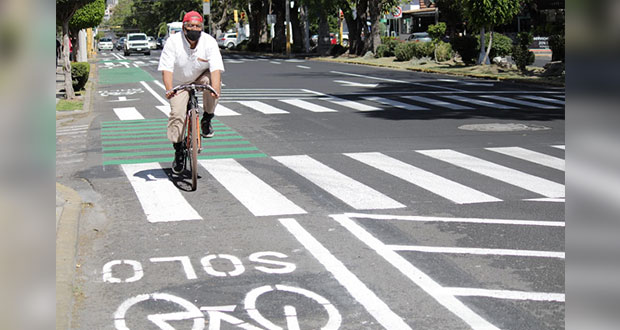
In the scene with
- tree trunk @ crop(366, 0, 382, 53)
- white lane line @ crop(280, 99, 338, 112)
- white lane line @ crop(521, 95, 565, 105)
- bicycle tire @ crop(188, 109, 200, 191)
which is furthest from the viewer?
tree trunk @ crop(366, 0, 382, 53)

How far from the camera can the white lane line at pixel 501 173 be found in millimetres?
9203

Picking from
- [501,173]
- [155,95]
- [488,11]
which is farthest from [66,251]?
[488,11]

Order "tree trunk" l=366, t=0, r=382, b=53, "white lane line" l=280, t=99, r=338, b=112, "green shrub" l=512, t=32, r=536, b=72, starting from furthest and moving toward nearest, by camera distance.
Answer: "tree trunk" l=366, t=0, r=382, b=53 → "green shrub" l=512, t=32, r=536, b=72 → "white lane line" l=280, t=99, r=338, b=112

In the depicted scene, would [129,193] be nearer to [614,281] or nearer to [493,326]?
[493,326]

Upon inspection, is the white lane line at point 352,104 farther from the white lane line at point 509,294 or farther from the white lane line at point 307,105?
the white lane line at point 509,294

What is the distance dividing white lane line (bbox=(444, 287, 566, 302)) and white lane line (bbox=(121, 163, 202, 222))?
325cm

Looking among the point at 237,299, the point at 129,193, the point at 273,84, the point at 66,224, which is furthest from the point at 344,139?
the point at 273,84

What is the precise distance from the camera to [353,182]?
977 centimetres

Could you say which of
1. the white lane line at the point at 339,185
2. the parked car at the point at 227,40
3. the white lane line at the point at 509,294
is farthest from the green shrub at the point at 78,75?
the parked car at the point at 227,40

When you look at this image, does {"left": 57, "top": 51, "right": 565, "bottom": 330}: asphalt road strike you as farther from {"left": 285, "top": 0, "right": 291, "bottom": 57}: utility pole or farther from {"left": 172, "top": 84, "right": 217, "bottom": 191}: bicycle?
{"left": 285, "top": 0, "right": 291, "bottom": 57}: utility pole

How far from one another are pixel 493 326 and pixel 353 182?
5035 mm

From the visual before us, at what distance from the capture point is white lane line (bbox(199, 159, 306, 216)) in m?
8.28

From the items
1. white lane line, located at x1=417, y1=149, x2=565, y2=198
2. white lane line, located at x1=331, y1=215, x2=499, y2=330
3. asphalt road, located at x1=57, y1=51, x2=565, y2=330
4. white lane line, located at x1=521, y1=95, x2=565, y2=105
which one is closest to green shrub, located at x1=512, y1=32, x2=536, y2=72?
white lane line, located at x1=521, y1=95, x2=565, y2=105

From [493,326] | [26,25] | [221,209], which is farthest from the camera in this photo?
[221,209]
